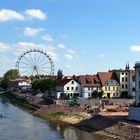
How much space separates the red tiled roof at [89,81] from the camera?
3952 inches

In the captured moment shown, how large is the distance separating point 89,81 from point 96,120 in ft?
121

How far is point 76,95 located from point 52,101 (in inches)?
443

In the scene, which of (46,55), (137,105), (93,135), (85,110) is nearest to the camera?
(93,135)

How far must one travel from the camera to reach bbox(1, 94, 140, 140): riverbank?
178 feet

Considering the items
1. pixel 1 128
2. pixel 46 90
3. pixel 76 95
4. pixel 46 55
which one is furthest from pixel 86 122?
pixel 46 55

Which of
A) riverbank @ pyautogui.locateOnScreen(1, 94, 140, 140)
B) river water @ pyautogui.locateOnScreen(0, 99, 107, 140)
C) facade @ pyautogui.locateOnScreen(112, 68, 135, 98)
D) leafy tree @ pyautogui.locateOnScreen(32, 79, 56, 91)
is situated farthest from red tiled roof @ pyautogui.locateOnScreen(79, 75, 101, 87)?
river water @ pyautogui.locateOnScreen(0, 99, 107, 140)

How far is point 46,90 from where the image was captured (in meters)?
118

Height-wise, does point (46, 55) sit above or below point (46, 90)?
above

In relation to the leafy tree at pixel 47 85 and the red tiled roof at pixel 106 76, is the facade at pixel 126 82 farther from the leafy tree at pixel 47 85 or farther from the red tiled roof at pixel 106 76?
the leafy tree at pixel 47 85

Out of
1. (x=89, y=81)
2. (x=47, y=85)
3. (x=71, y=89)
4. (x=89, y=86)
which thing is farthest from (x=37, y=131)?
(x=47, y=85)

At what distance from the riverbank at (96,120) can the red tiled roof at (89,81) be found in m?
15.5

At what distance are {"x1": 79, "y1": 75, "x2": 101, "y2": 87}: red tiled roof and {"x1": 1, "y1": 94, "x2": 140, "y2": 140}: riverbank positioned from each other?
15.5m

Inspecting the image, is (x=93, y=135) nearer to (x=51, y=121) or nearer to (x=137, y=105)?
(x=137, y=105)

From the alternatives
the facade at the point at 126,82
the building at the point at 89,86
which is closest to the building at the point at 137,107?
the building at the point at 89,86
